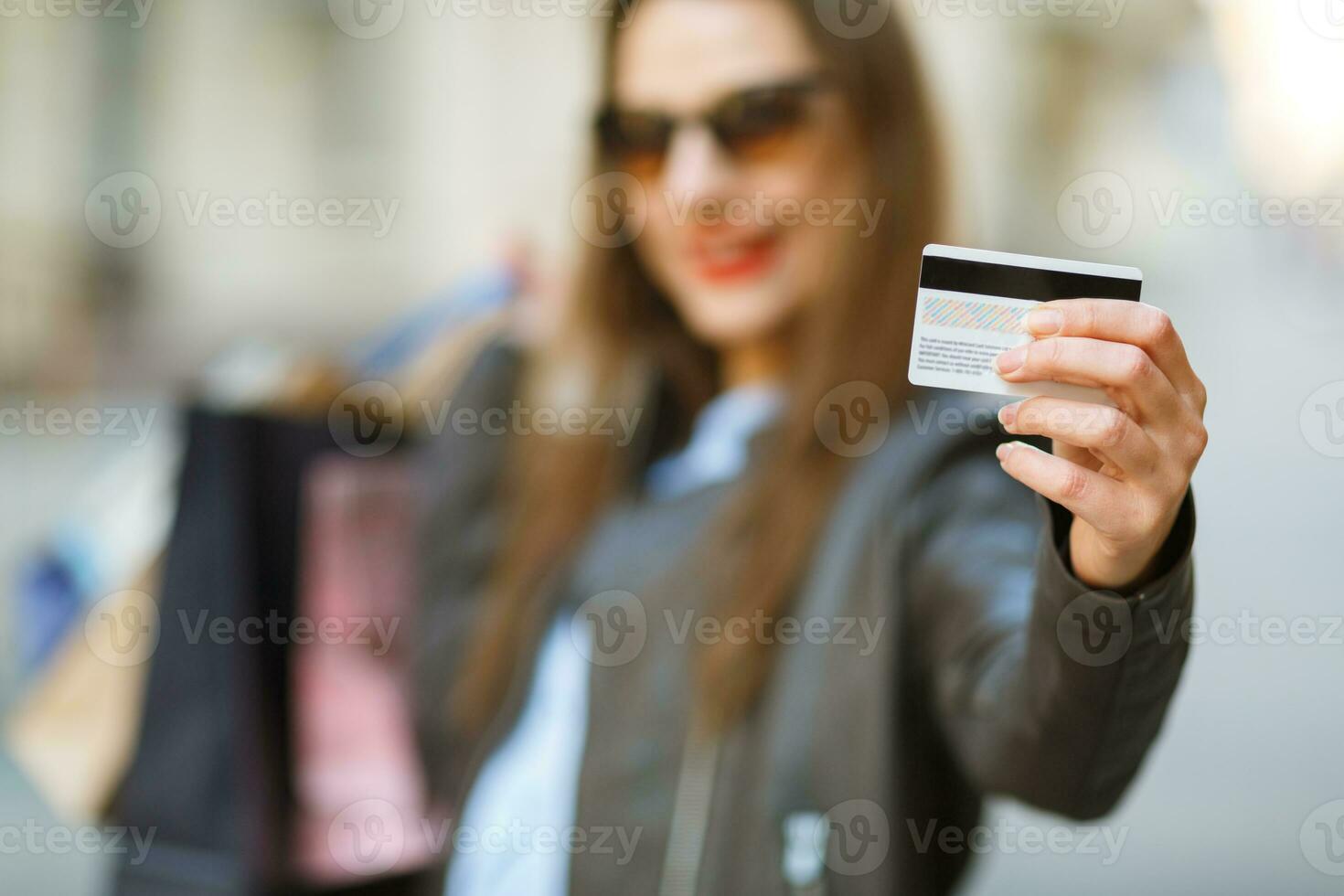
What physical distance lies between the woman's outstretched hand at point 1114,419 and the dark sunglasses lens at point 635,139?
0.86m

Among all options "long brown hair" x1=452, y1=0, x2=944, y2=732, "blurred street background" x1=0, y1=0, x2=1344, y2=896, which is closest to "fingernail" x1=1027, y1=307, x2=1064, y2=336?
"long brown hair" x1=452, y1=0, x2=944, y2=732

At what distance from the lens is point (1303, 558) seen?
12.5 ft

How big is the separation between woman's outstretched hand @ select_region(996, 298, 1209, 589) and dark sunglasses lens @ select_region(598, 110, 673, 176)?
0.86m

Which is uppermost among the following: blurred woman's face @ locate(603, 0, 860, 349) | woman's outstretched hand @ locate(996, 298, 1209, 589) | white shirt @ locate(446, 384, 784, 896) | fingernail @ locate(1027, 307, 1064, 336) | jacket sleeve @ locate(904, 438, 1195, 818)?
blurred woman's face @ locate(603, 0, 860, 349)

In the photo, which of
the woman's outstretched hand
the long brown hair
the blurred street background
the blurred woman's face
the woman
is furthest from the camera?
the blurred street background

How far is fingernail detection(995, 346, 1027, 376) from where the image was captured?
0.64 meters

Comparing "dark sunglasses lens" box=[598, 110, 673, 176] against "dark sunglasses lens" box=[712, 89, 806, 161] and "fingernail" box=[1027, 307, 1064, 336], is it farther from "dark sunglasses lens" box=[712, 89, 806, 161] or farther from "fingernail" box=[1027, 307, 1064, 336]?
"fingernail" box=[1027, 307, 1064, 336]

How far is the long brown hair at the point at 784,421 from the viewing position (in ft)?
4.02

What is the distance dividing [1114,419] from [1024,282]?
0.11m

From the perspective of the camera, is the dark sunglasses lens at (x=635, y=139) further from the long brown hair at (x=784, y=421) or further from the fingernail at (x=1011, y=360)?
the fingernail at (x=1011, y=360)

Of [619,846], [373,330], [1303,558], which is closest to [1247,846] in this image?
[1303,558]

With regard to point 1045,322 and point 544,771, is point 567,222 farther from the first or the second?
point 1045,322

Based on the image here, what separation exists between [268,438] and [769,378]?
701 mm

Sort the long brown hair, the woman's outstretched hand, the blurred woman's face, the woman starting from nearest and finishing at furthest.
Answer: the woman's outstretched hand, the woman, the long brown hair, the blurred woman's face
